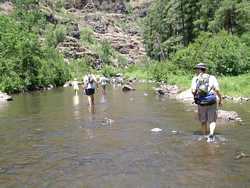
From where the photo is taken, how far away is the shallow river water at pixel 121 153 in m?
11.0

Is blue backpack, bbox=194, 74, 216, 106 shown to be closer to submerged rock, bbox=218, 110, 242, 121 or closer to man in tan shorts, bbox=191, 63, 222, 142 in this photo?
man in tan shorts, bbox=191, 63, 222, 142

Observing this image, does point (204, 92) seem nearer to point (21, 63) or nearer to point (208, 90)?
point (208, 90)

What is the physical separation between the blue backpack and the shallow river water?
125cm

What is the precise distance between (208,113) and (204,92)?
2.42 feet

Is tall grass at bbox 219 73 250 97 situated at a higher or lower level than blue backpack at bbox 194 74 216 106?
lower

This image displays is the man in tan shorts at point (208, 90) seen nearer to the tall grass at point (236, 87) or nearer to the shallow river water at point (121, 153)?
the shallow river water at point (121, 153)

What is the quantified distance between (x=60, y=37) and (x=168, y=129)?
13616 cm

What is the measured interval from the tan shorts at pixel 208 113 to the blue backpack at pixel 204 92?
17cm

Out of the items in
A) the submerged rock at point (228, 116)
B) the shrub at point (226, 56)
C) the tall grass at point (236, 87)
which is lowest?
the submerged rock at point (228, 116)

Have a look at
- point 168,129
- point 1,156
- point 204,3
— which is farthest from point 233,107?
point 204,3

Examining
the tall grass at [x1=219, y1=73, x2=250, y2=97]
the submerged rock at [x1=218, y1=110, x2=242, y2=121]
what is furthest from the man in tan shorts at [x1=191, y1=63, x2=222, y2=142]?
the tall grass at [x1=219, y1=73, x2=250, y2=97]

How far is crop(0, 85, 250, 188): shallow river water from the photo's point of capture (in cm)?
1095

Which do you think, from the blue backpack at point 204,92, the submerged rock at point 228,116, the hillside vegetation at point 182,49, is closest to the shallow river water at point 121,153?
the submerged rock at point 228,116

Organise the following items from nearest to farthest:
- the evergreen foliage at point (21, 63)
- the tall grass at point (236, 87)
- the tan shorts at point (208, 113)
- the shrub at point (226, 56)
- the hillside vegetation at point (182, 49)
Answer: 1. the tan shorts at point (208, 113)
2. the tall grass at point (236, 87)
3. the shrub at point (226, 56)
4. the hillside vegetation at point (182, 49)
5. the evergreen foliage at point (21, 63)
